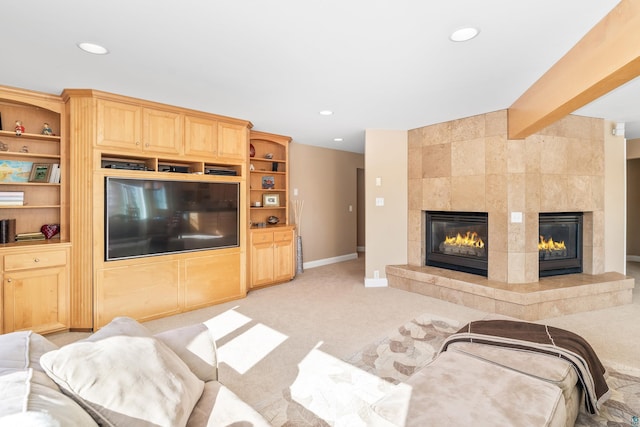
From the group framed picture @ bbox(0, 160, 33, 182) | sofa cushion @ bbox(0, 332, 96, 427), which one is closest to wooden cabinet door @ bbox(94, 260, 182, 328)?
framed picture @ bbox(0, 160, 33, 182)

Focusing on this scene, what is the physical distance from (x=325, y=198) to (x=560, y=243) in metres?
3.82

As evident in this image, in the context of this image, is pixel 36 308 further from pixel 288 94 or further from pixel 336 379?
pixel 288 94

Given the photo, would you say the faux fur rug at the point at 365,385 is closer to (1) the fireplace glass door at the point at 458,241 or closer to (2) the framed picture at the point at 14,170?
(1) the fireplace glass door at the point at 458,241

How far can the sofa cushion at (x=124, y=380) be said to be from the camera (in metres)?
0.95

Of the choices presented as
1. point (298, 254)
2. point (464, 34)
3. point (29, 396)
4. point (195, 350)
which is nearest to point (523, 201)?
point (464, 34)

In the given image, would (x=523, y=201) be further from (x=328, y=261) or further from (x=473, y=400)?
(x=328, y=261)

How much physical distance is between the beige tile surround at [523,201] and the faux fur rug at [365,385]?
117cm

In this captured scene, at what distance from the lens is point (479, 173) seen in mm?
4043

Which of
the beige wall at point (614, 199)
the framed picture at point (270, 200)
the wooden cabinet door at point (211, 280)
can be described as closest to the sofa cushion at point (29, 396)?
the wooden cabinet door at point (211, 280)

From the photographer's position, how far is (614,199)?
4.21 meters

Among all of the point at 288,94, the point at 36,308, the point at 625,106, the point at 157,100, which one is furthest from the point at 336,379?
the point at 625,106

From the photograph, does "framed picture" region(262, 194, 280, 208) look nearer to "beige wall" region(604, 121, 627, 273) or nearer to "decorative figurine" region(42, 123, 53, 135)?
"decorative figurine" region(42, 123, 53, 135)

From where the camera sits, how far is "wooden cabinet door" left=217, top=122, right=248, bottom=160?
4.01 meters

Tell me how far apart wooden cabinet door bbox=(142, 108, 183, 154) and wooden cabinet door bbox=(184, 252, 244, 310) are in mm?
1333
